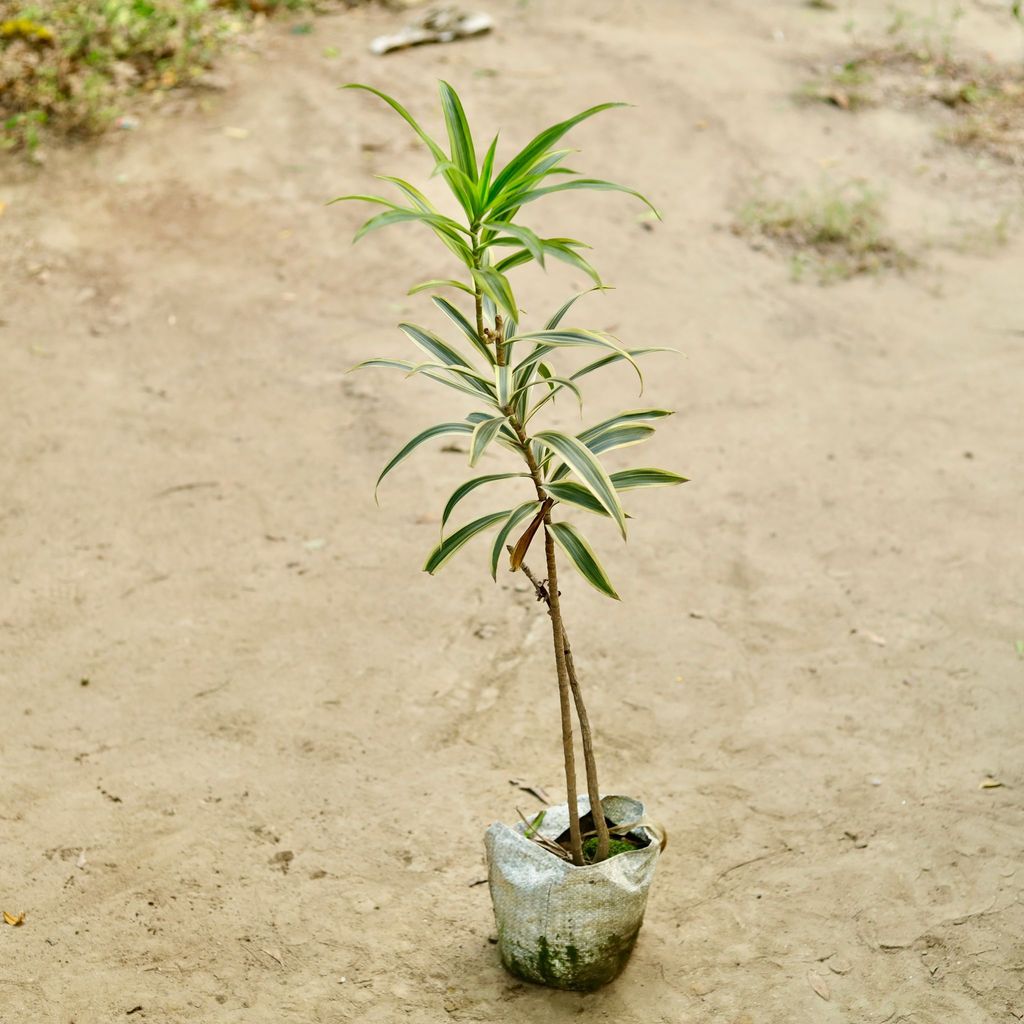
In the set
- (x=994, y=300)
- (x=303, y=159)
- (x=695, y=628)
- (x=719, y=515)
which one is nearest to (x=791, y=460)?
(x=719, y=515)

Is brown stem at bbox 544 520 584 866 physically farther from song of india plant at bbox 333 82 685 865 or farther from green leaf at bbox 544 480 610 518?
green leaf at bbox 544 480 610 518

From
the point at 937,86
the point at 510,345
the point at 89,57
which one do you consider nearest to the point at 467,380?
the point at 510,345

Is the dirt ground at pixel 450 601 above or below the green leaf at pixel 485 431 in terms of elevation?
below

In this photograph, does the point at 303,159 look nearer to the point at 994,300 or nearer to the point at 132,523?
the point at 132,523

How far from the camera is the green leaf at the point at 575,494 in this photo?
2.23 m

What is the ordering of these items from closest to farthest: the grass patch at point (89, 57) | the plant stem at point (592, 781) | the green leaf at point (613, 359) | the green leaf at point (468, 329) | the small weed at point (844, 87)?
1. the green leaf at point (613, 359)
2. the green leaf at point (468, 329)
3. the plant stem at point (592, 781)
4. the grass patch at point (89, 57)
5. the small weed at point (844, 87)

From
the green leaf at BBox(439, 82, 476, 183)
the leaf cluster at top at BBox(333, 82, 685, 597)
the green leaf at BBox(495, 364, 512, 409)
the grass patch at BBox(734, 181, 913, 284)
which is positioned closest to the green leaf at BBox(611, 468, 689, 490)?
the leaf cluster at top at BBox(333, 82, 685, 597)

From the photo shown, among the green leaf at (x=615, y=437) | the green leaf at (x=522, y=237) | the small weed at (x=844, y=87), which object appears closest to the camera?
the green leaf at (x=522, y=237)

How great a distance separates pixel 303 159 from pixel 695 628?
3563 millimetres

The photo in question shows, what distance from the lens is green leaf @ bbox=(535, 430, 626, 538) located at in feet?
6.86

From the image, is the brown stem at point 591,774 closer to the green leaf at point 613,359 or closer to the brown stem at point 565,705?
the brown stem at point 565,705

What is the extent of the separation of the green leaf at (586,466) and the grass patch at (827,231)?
360cm

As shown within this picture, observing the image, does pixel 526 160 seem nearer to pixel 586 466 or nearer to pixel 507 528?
pixel 586 466

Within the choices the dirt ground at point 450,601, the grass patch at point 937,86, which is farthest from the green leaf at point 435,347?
the grass patch at point 937,86
